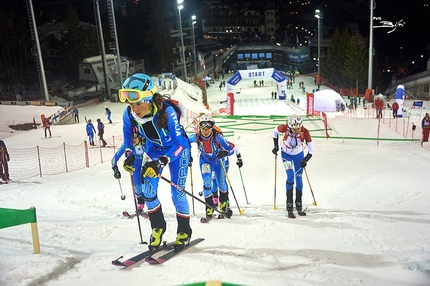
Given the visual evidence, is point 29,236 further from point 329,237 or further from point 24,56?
point 24,56

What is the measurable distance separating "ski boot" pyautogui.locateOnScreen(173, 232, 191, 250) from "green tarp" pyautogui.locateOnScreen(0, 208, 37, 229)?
1.96 meters

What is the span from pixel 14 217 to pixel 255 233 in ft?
11.7

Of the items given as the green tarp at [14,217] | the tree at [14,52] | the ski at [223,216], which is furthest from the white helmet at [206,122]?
the tree at [14,52]

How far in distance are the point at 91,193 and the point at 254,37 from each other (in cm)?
8441

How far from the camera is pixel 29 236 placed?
670 cm

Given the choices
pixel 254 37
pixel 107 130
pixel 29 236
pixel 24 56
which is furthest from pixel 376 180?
pixel 254 37

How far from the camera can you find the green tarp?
17.0 ft

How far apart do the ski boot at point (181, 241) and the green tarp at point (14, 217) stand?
1961mm

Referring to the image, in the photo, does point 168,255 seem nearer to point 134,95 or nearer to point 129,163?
point 129,163

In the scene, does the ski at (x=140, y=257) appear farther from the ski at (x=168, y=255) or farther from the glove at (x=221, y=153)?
the glove at (x=221, y=153)

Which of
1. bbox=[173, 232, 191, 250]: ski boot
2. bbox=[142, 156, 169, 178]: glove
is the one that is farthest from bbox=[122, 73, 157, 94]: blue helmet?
bbox=[173, 232, 191, 250]: ski boot

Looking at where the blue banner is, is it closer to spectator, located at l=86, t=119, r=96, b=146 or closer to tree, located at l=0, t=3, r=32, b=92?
spectator, located at l=86, t=119, r=96, b=146

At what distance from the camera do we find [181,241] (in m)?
5.96

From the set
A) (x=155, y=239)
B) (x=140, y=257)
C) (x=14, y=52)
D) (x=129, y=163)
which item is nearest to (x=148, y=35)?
(x=14, y=52)
